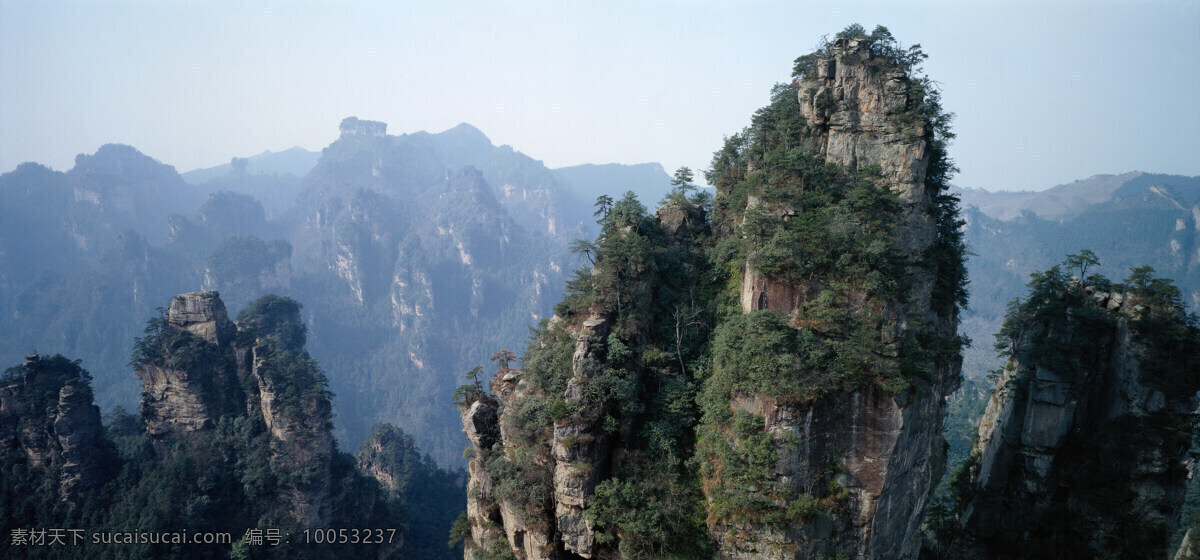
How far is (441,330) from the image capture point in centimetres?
13625

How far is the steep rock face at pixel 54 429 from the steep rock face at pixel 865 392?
40359mm

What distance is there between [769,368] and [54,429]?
44.0 meters

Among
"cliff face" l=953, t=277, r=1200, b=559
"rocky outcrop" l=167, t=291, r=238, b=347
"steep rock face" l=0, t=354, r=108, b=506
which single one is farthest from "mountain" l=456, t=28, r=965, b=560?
"steep rock face" l=0, t=354, r=108, b=506

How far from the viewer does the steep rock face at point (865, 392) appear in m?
17.9

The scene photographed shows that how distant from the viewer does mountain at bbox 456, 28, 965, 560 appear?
18.0 m

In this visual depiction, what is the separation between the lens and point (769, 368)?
704 inches

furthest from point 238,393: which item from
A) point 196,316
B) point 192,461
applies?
point 196,316

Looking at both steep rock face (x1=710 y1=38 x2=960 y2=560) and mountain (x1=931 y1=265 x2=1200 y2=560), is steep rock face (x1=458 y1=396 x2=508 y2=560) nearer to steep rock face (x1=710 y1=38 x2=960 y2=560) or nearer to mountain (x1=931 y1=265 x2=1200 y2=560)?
steep rock face (x1=710 y1=38 x2=960 y2=560)

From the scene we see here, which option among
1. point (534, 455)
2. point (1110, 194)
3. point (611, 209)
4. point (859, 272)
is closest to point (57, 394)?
point (534, 455)

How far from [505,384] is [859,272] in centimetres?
1442

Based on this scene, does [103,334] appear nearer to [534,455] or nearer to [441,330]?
[441,330]

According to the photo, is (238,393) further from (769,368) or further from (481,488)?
(769,368)

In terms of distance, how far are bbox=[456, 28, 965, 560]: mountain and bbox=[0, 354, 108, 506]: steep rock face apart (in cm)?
2987

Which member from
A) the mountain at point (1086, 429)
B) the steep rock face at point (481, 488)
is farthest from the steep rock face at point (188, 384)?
the mountain at point (1086, 429)
